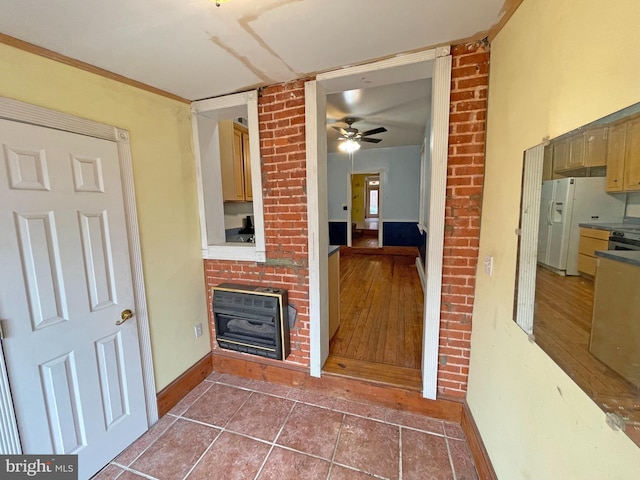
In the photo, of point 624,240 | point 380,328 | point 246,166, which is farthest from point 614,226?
point 246,166

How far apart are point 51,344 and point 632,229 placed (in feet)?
7.79

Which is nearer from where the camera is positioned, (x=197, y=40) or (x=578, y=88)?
(x=578, y=88)

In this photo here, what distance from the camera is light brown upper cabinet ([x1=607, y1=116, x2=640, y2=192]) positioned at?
56cm

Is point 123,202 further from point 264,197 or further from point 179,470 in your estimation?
point 179,470

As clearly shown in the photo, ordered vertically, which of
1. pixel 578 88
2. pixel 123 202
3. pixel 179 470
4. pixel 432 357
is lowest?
pixel 179 470

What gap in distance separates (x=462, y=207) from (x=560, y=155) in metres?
0.81

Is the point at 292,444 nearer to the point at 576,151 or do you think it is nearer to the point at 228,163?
the point at 576,151

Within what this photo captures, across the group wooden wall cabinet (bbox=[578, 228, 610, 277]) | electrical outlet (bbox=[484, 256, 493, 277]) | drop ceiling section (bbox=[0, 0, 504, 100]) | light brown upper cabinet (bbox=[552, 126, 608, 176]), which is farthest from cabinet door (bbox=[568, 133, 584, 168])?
drop ceiling section (bbox=[0, 0, 504, 100])

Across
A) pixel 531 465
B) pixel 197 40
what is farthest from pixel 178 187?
pixel 531 465

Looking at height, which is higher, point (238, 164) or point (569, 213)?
point (238, 164)

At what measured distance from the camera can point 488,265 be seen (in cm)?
145

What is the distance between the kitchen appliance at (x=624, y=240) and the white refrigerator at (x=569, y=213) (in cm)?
3

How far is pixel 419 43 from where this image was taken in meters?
1.47

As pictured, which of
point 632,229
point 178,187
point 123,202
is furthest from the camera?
point 178,187
